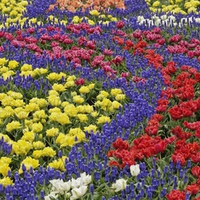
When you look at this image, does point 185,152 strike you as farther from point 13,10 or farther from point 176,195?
point 13,10

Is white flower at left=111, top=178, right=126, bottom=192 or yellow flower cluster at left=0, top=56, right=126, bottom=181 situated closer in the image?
white flower at left=111, top=178, right=126, bottom=192

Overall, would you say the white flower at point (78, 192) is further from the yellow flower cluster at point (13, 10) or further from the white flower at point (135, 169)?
the yellow flower cluster at point (13, 10)

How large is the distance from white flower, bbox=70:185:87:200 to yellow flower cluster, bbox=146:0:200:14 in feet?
20.4

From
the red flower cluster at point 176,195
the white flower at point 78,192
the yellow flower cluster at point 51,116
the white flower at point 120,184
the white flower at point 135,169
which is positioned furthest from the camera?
the yellow flower cluster at point 51,116

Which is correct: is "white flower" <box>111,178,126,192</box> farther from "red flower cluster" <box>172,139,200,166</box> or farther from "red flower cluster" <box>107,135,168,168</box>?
"red flower cluster" <box>172,139,200,166</box>

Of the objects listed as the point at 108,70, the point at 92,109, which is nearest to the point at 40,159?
the point at 92,109

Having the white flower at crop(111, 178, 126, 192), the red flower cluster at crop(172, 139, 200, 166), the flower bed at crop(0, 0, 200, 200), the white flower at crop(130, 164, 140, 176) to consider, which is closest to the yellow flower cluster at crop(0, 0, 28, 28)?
the flower bed at crop(0, 0, 200, 200)

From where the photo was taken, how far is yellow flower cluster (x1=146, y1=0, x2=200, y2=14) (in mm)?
9562

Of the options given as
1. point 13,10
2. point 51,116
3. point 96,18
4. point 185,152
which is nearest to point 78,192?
point 185,152

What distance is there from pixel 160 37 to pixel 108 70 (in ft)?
4.96

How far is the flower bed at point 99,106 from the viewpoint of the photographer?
13.5ft

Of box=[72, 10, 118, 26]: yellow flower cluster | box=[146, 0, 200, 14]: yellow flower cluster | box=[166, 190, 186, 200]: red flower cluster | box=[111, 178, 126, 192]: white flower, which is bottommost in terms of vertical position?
box=[146, 0, 200, 14]: yellow flower cluster

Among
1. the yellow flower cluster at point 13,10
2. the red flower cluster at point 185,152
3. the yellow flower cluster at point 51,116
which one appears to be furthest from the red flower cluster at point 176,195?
the yellow flower cluster at point 13,10

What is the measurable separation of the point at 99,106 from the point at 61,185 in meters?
1.87
